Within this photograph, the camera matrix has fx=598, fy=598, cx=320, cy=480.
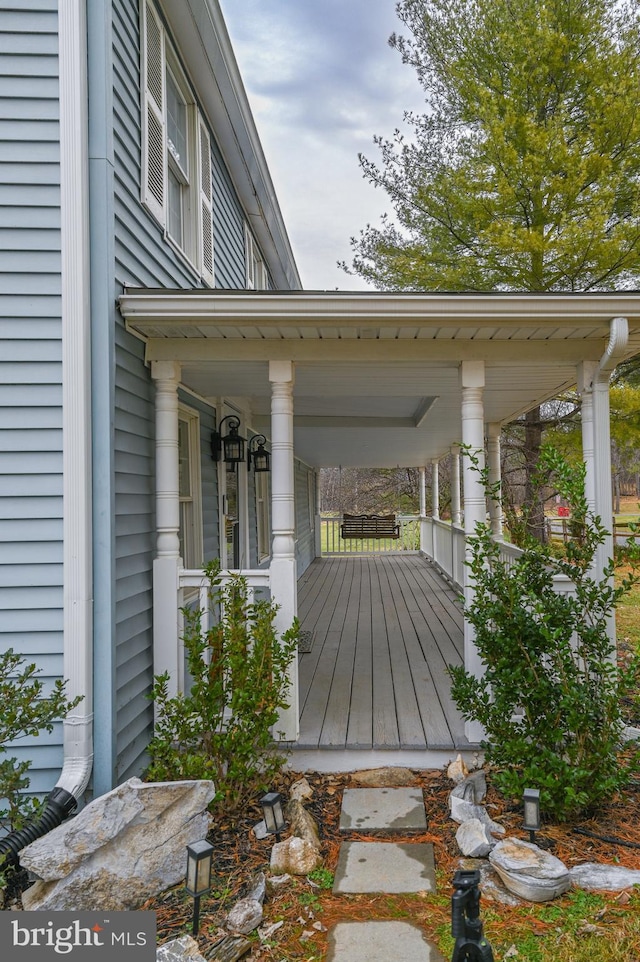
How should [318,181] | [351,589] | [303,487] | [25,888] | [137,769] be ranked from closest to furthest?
1. [25,888]
2. [137,769]
3. [351,589]
4. [303,487]
5. [318,181]

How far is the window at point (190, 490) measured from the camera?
461 cm

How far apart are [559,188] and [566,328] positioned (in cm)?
434

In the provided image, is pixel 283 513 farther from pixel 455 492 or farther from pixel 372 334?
pixel 455 492

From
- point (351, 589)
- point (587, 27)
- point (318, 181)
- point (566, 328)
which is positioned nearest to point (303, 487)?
point (351, 589)

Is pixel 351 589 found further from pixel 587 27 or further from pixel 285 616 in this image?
pixel 587 27

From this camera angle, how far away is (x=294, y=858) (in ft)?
8.54

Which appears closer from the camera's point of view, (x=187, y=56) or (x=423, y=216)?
(x=187, y=56)

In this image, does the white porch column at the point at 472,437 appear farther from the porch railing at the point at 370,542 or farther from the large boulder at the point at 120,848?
the porch railing at the point at 370,542

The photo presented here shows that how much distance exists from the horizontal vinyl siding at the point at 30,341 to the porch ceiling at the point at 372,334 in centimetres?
49

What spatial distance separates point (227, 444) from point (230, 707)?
2854 mm

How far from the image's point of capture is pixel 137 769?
10.7 ft

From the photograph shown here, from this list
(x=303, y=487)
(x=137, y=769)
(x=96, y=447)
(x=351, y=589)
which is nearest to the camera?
(x=96, y=447)

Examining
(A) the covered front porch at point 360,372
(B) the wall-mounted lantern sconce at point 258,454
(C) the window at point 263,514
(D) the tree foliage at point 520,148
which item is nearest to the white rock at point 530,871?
(A) the covered front porch at point 360,372

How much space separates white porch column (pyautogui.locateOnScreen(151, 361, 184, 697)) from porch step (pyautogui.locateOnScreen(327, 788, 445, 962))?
1238 mm
